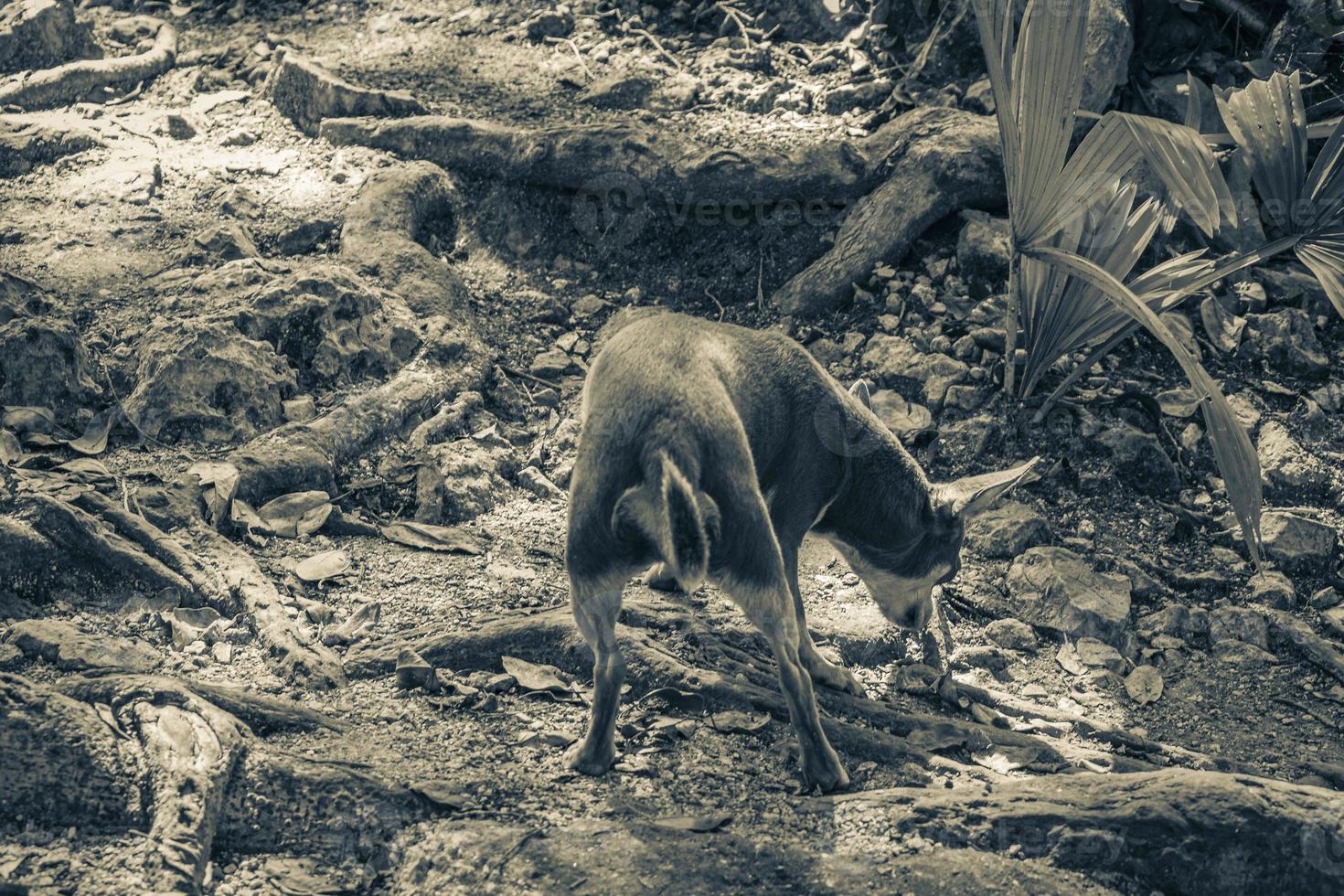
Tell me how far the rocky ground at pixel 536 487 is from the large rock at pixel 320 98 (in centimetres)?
4

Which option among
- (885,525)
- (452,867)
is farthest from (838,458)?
(452,867)

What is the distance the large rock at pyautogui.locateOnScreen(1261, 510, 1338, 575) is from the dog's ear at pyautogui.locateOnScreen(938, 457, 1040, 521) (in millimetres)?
1756

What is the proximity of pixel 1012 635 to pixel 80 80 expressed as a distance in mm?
7095

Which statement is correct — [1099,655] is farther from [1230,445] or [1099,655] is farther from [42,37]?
[42,37]

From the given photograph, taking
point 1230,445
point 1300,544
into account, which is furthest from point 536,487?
point 1300,544

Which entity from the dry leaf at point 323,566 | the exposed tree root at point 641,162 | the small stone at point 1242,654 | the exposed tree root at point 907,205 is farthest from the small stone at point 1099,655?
the dry leaf at point 323,566

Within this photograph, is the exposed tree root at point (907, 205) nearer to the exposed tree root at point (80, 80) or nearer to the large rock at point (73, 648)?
the large rock at point (73, 648)

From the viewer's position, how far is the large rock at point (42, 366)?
17.6ft

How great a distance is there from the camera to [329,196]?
7.21 metres

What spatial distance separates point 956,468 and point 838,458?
1.64m

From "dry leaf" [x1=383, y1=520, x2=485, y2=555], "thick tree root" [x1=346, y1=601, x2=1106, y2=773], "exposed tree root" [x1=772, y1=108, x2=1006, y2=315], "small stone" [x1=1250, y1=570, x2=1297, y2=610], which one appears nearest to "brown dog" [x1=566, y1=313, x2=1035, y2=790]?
"thick tree root" [x1=346, y1=601, x2=1106, y2=773]

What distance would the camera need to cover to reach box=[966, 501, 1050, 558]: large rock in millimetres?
5742

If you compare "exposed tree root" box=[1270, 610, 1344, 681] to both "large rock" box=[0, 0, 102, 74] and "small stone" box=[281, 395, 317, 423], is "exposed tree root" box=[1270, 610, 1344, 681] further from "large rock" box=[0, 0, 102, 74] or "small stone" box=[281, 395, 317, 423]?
"large rock" box=[0, 0, 102, 74]

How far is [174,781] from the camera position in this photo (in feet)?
11.1
